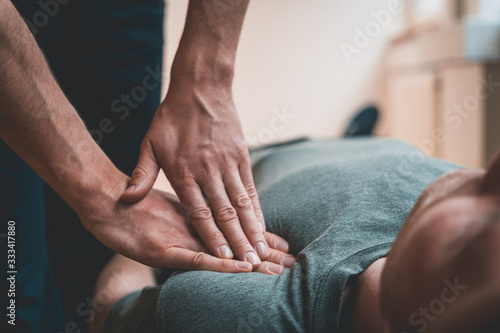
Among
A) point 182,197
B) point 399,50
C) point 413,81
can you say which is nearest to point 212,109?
point 182,197

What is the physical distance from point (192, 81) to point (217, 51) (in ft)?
0.30

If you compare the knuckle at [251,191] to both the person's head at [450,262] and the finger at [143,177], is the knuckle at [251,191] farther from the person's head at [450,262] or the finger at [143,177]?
the person's head at [450,262]

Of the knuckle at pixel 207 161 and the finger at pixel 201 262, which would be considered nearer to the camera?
the finger at pixel 201 262

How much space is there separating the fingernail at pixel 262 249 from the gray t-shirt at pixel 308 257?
49mm

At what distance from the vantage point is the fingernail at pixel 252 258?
2.57 ft

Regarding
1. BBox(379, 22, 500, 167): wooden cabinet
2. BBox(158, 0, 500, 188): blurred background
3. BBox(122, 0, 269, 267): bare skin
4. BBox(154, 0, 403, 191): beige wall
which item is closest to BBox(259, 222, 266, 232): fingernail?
BBox(122, 0, 269, 267): bare skin

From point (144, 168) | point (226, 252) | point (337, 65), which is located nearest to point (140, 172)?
point (144, 168)

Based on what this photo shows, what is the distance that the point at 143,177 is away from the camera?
0.89 meters

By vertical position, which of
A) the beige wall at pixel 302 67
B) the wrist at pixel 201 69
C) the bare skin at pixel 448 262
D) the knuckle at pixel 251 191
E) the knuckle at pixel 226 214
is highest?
the wrist at pixel 201 69

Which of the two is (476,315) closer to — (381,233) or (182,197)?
(381,233)

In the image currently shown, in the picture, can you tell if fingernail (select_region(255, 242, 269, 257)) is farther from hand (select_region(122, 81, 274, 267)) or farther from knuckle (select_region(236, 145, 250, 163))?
knuckle (select_region(236, 145, 250, 163))

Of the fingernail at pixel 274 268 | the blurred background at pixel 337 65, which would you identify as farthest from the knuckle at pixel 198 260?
the blurred background at pixel 337 65

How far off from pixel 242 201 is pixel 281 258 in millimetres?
145

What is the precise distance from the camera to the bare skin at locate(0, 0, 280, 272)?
0.79 metres
